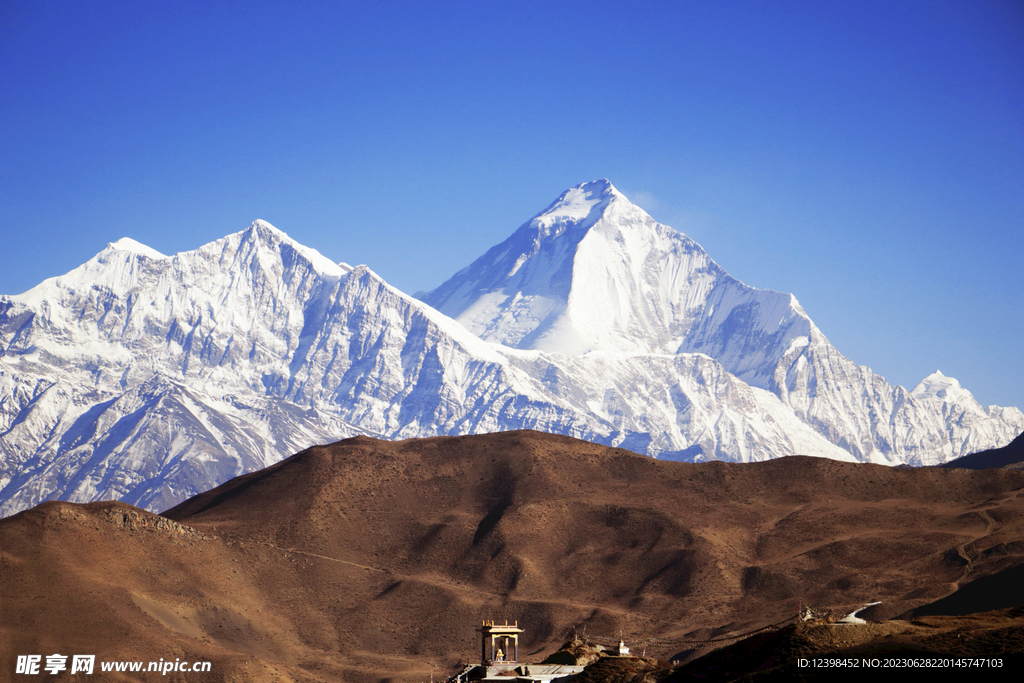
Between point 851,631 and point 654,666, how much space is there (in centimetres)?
1251

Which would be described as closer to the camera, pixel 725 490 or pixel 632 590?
pixel 632 590

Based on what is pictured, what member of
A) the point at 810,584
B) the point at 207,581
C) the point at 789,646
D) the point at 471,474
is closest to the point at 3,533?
the point at 207,581

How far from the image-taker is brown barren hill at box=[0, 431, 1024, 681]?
122625 millimetres

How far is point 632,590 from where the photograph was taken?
139 m

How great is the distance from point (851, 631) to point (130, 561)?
10719 cm

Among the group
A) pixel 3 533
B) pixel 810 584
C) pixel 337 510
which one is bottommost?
pixel 810 584

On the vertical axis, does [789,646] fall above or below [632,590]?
below

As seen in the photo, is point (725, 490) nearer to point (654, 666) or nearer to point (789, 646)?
point (654, 666)

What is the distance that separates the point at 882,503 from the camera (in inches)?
5891

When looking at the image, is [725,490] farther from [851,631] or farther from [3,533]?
[851,631]

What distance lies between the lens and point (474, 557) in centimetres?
14900

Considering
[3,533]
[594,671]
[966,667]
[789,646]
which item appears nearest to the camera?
[966,667]

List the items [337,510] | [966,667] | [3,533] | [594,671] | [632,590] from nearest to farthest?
[966,667] < [594,671] < [3,533] < [632,590] < [337,510]

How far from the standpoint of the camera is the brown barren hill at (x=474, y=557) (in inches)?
4828
